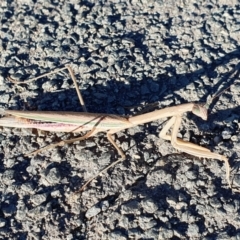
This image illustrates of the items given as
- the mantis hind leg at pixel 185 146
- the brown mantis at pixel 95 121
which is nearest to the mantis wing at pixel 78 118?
the brown mantis at pixel 95 121

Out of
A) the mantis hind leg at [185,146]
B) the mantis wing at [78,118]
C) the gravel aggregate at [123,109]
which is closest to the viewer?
the gravel aggregate at [123,109]

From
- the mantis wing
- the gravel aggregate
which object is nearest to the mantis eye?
the gravel aggregate

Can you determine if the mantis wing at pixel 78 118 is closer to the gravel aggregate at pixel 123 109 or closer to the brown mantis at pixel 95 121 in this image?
the brown mantis at pixel 95 121

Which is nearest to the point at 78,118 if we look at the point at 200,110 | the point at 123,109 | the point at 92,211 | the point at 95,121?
the point at 95,121

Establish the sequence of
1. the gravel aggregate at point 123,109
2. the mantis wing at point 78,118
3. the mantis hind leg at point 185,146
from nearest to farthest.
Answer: the gravel aggregate at point 123,109
the mantis hind leg at point 185,146
the mantis wing at point 78,118

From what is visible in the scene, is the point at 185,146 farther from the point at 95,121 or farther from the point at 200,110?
the point at 95,121

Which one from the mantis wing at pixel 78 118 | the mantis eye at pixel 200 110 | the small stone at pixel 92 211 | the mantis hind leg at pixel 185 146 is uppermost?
the mantis eye at pixel 200 110

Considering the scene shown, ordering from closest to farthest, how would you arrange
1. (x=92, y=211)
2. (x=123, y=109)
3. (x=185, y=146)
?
(x=92, y=211) < (x=185, y=146) < (x=123, y=109)

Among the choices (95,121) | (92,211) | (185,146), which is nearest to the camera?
(92,211)

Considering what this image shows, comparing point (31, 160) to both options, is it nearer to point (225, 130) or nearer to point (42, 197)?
point (42, 197)
